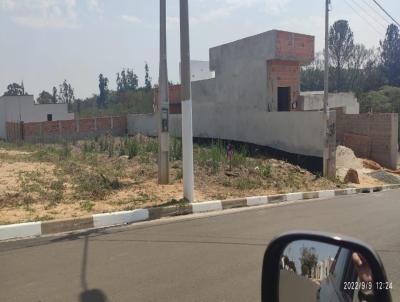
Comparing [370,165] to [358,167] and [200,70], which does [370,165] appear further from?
[200,70]

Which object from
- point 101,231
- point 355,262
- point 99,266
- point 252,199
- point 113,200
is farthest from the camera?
point 252,199

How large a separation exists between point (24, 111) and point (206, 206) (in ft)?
137

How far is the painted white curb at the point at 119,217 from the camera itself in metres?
8.45

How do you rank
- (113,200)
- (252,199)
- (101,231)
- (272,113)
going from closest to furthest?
1. (101,231)
2. (113,200)
3. (252,199)
4. (272,113)

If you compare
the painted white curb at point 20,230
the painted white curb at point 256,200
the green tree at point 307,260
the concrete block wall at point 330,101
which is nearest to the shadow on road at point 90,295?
the painted white curb at point 20,230

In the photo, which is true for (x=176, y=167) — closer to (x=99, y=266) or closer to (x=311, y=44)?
(x=99, y=266)

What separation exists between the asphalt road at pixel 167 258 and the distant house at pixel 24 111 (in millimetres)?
39909

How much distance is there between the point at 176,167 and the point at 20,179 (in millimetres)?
4369

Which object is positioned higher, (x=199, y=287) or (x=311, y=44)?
(x=311, y=44)

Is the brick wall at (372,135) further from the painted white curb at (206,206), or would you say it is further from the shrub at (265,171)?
the painted white curb at (206,206)

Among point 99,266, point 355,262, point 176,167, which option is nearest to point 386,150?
point 176,167

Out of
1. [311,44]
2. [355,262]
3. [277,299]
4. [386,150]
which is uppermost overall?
[311,44]

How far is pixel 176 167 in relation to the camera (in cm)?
1451

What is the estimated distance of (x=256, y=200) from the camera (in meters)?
11.4
